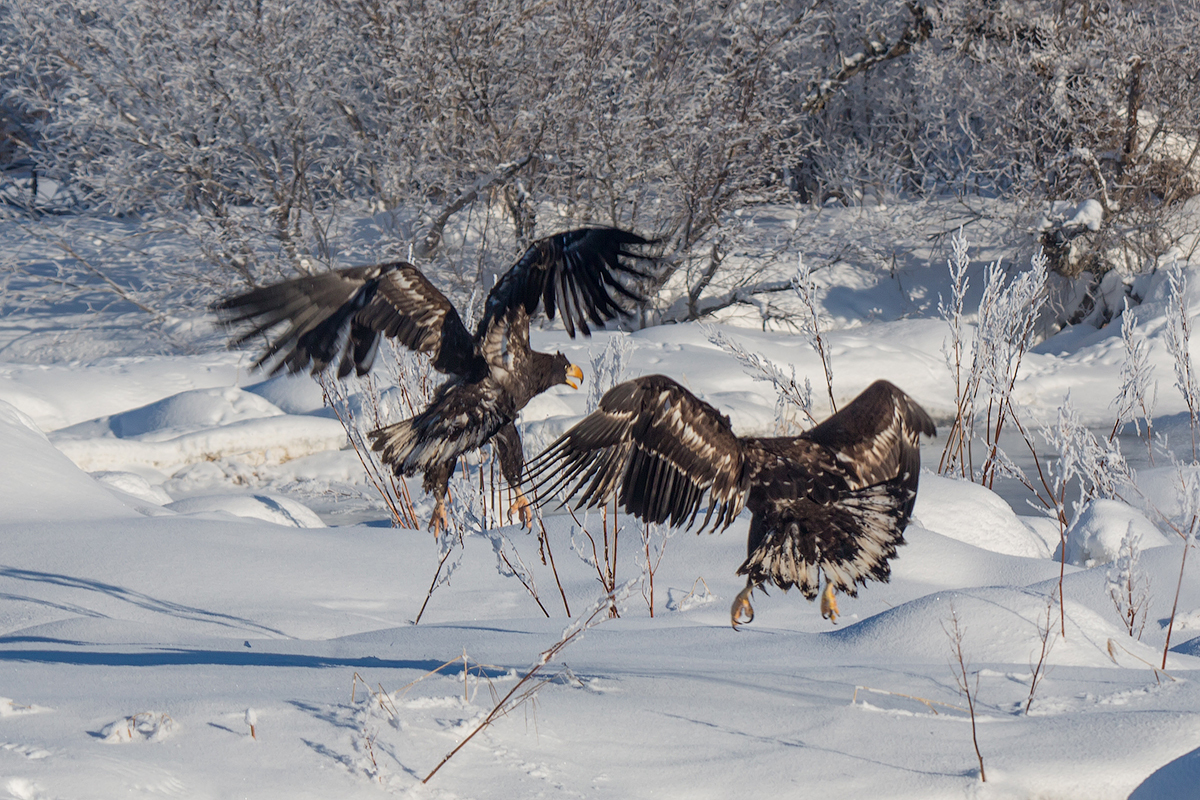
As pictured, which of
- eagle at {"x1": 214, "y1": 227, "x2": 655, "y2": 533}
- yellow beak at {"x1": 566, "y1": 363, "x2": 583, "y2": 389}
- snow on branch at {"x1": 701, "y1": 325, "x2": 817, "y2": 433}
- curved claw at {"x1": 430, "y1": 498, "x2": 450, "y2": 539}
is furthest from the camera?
snow on branch at {"x1": 701, "y1": 325, "x2": 817, "y2": 433}

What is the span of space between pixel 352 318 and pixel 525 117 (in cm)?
882

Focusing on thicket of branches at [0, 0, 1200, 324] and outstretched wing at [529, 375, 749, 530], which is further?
thicket of branches at [0, 0, 1200, 324]

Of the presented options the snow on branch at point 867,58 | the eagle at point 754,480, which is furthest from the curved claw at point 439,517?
the snow on branch at point 867,58

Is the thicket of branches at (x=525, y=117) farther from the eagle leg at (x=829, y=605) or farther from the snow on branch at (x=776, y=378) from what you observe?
the eagle leg at (x=829, y=605)

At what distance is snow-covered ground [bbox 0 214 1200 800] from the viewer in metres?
2.24

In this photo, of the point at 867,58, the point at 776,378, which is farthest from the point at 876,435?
the point at 867,58

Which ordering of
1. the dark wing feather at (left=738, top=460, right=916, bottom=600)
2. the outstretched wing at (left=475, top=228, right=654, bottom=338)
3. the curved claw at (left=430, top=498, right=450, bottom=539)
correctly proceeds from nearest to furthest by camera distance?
the dark wing feather at (left=738, top=460, right=916, bottom=600) → the outstretched wing at (left=475, top=228, right=654, bottom=338) → the curved claw at (left=430, top=498, right=450, bottom=539)

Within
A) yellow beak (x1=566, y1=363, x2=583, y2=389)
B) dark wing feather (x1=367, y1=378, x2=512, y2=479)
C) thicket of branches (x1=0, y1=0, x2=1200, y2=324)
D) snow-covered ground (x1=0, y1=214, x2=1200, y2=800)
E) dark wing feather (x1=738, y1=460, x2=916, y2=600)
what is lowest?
snow-covered ground (x1=0, y1=214, x2=1200, y2=800)

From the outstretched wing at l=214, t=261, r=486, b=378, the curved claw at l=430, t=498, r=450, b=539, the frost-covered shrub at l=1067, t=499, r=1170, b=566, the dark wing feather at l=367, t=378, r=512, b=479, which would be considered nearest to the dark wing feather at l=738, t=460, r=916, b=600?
the outstretched wing at l=214, t=261, r=486, b=378

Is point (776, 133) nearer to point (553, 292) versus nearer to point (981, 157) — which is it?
point (981, 157)

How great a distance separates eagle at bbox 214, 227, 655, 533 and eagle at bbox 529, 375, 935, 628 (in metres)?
1.30

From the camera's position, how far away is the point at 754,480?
3158mm

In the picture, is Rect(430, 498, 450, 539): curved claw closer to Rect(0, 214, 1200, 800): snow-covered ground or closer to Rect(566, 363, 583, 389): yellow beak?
Rect(0, 214, 1200, 800): snow-covered ground

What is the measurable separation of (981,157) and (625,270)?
11.5 meters
